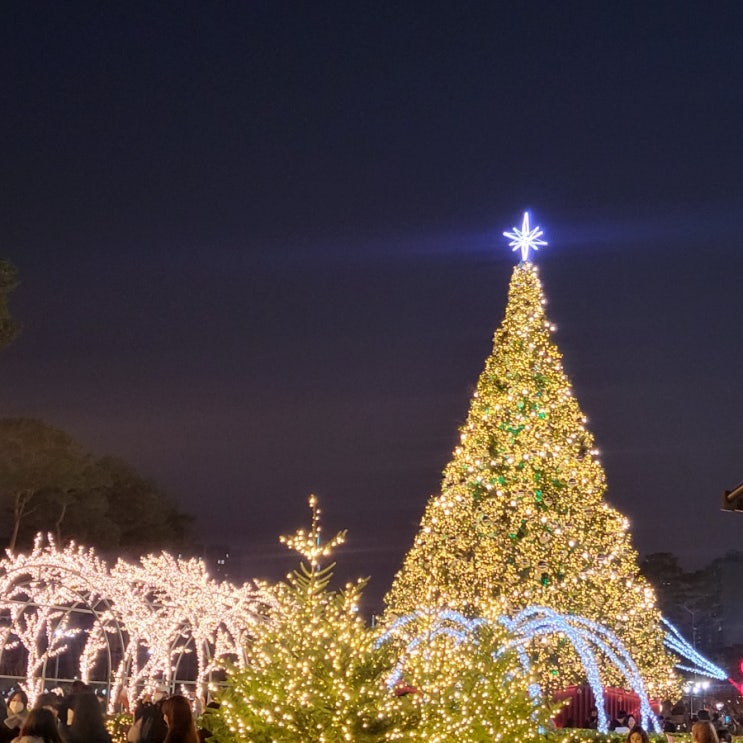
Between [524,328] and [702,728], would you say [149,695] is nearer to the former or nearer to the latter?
[702,728]

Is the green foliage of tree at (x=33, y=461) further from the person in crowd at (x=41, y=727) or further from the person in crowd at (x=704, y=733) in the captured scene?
the person in crowd at (x=704, y=733)

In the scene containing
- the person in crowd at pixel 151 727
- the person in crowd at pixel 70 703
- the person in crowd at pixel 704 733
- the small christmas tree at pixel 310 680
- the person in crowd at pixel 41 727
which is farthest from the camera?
the person in crowd at pixel 70 703

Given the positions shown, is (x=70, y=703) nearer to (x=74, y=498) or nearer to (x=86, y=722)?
(x=86, y=722)

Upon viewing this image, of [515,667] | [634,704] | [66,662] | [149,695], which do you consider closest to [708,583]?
[66,662]

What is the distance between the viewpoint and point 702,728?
27.5 feet

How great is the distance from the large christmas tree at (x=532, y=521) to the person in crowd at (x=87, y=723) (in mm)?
15257

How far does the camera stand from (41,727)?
937cm

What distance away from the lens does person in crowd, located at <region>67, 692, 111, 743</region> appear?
10297mm

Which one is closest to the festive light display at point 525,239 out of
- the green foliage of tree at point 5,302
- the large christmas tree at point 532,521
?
the large christmas tree at point 532,521

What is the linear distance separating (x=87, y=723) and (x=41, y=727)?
102 cm

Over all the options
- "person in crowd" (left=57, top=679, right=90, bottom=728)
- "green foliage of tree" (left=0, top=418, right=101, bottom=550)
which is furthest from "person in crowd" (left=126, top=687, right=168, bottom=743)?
"green foliage of tree" (left=0, top=418, right=101, bottom=550)

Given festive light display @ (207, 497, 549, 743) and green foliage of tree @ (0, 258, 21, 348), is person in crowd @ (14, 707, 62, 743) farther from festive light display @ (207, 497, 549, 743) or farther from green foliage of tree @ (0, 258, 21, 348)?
green foliage of tree @ (0, 258, 21, 348)

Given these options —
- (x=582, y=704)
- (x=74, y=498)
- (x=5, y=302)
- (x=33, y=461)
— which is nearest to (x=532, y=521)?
(x=582, y=704)

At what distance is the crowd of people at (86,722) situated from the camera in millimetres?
8102
